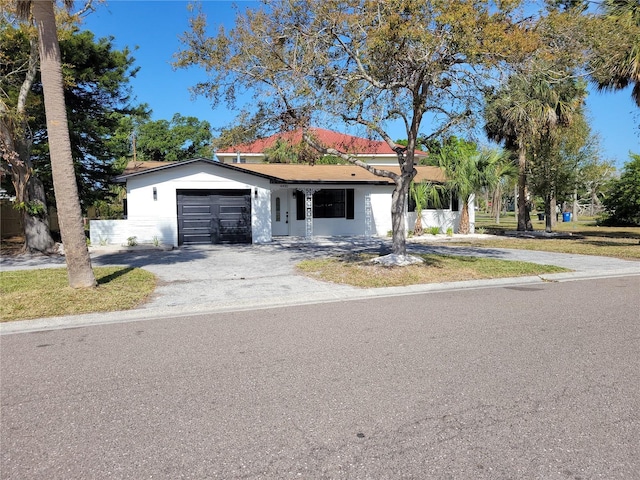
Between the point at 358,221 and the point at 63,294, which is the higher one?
the point at 358,221

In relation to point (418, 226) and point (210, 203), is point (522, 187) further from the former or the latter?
point (210, 203)

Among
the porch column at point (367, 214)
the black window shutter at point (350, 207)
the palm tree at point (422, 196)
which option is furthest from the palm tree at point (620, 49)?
the black window shutter at point (350, 207)

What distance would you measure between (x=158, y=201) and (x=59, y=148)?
989 centimetres

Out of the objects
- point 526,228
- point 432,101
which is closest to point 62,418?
point 432,101

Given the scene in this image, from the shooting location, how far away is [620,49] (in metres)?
10.9

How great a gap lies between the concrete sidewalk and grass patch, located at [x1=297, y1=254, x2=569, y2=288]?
0.39m

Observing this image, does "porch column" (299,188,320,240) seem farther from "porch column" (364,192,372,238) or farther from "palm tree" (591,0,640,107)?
"palm tree" (591,0,640,107)

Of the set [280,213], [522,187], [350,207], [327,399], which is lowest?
[327,399]

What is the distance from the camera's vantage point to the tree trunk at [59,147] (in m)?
8.34

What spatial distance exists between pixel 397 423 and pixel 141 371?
8.84 feet

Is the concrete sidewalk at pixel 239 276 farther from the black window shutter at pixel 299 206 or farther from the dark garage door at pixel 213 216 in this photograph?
the black window shutter at pixel 299 206

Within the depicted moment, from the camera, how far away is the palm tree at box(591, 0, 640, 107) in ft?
32.7

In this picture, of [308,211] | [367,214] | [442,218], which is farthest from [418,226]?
[308,211]

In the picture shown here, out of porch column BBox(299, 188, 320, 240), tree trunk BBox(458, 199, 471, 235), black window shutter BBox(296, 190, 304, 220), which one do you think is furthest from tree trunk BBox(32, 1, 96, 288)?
tree trunk BBox(458, 199, 471, 235)
